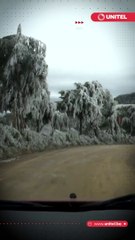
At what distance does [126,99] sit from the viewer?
2416 mm

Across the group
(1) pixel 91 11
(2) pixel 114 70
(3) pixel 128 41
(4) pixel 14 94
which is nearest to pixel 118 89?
(2) pixel 114 70

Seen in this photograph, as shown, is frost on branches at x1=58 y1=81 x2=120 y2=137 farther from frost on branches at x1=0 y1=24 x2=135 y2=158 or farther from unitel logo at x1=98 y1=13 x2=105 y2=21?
unitel logo at x1=98 y1=13 x2=105 y2=21

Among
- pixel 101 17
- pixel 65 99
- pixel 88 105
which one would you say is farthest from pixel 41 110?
pixel 101 17

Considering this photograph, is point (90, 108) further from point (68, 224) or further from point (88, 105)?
point (68, 224)

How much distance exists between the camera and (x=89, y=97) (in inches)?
100

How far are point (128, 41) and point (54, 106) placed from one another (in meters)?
0.65

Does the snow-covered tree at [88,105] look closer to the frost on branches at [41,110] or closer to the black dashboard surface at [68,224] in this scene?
the frost on branches at [41,110]

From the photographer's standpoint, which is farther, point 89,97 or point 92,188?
point 89,97

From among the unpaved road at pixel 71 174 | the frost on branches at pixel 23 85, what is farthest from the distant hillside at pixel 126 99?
the frost on branches at pixel 23 85

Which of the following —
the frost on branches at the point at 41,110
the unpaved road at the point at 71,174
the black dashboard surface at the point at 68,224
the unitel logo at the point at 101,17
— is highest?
the unitel logo at the point at 101,17

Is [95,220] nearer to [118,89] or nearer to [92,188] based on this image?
[92,188]

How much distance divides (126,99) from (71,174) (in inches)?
24.4

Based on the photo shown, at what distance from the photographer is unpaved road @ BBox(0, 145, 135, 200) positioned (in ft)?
7.57

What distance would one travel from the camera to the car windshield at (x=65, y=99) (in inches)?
91.9
